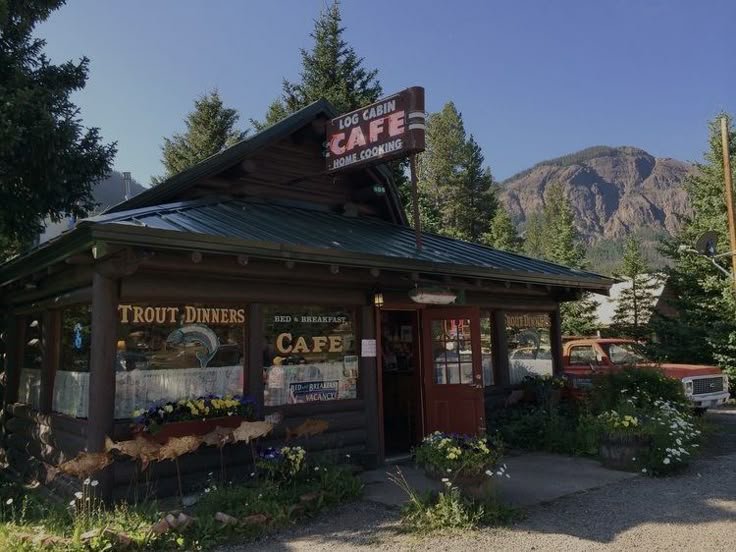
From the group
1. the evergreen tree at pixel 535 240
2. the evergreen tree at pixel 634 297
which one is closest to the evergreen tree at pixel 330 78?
the evergreen tree at pixel 634 297

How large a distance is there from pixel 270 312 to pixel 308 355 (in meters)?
0.86

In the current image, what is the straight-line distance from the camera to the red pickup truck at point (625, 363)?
1284cm

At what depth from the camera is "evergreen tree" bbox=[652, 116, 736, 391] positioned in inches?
700

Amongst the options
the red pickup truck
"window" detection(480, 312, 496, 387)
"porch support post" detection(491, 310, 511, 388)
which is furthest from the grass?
the red pickup truck

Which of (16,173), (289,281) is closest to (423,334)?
(289,281)

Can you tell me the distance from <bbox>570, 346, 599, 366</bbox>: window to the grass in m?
9.11

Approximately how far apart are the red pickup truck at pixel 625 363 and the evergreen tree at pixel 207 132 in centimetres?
1964

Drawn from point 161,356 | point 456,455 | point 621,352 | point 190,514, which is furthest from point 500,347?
point 190,514

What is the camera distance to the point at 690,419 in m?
10.3

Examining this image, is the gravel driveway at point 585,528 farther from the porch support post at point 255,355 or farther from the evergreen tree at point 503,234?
the evergreen tree at point 503,234

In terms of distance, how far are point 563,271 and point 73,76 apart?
10172mm

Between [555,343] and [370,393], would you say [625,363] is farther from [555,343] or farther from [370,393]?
[370,393]

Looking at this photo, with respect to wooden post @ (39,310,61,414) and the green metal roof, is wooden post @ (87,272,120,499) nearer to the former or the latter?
the green metal roof

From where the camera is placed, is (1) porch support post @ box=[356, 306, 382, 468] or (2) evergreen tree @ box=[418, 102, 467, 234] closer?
(1) porch support post @ box=[356, 306, 382, 468]
